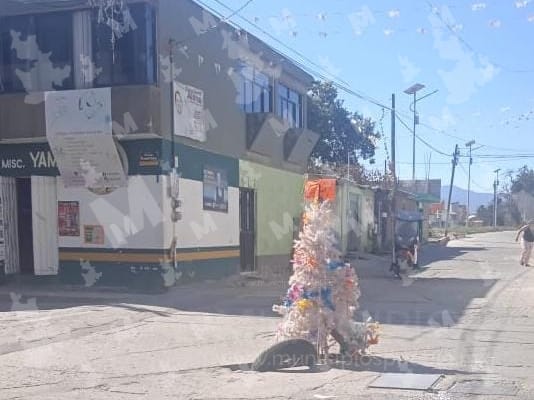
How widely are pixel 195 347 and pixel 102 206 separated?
7713mm

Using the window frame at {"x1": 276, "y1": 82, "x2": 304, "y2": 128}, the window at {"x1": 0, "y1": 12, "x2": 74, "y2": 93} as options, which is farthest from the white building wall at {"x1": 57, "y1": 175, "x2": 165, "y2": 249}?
the window frame at {"x1": 276, "y1": 82, "x2": 304, "y2": 128}

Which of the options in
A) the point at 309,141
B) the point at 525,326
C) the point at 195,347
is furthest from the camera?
the point at 309,141

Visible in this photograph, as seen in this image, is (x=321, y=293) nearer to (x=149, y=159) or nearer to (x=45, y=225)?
(x=149, y=159)

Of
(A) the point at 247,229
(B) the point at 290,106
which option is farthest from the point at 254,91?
(A) the point at 247,229

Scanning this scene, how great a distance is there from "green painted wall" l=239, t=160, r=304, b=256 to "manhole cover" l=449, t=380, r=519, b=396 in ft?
45.1

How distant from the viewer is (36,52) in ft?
55.1

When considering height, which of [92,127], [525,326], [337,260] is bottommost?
[525,326]

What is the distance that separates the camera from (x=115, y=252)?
1616 centimetres

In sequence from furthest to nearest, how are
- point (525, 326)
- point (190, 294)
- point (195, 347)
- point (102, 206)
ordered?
point (102, 206)
point (190, 294)
point (525, 326)
point (195, 347)

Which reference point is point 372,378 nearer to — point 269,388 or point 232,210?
point 269,388

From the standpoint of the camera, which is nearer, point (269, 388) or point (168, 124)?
point (269, 388)

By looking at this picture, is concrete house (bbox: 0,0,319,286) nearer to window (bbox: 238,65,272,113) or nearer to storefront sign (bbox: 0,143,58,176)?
storefront sign (bbox: 0,143,58,176)

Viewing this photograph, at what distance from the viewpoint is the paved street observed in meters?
7.05

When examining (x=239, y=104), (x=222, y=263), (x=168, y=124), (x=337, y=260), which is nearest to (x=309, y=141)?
(x=239, y=104)
